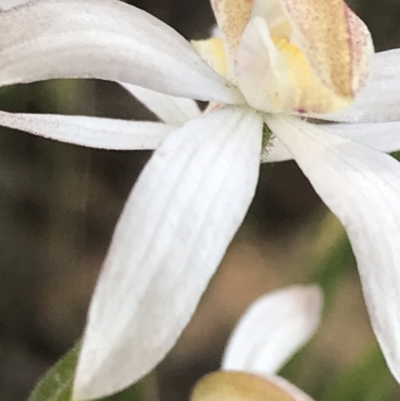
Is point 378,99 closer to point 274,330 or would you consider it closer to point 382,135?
point 382,135

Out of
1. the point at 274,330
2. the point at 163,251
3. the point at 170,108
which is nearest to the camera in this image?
the point at 163,251

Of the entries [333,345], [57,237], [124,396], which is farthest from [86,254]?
[124,396]

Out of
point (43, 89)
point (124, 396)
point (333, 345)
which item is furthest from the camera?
point (333, 345)

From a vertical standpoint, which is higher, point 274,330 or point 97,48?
point 97,48

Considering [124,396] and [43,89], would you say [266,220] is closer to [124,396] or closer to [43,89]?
[43,89]

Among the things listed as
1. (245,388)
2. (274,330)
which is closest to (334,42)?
(245,388)

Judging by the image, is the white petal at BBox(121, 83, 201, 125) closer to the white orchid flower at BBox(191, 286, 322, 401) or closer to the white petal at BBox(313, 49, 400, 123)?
the white petal at BBox(313, 49, 400, 123)
